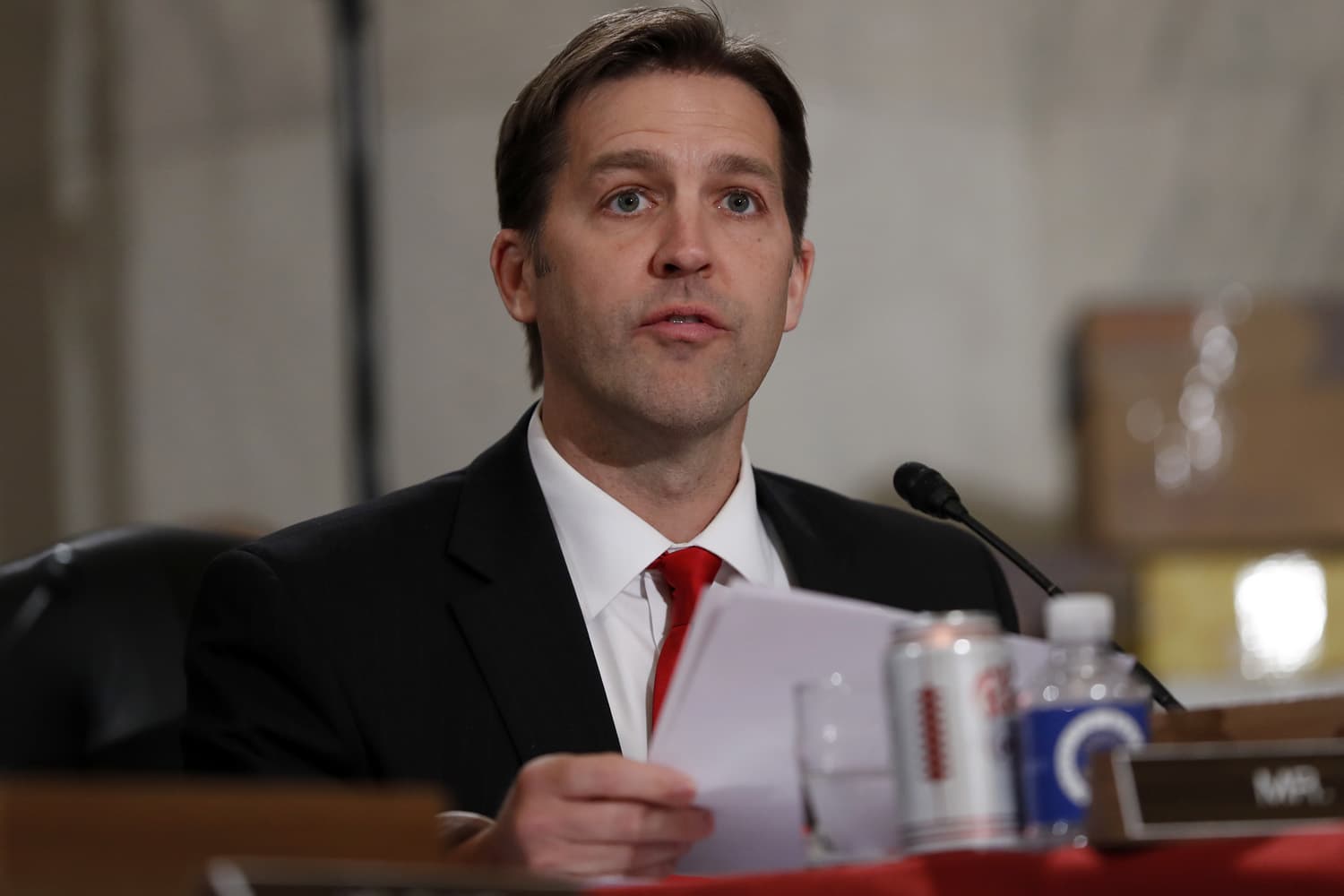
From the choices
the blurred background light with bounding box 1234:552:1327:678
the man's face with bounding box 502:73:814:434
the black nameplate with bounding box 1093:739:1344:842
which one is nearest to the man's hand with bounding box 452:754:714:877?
the black nameplate with bounding box 1093:739:1344:842

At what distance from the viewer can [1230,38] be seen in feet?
12.7

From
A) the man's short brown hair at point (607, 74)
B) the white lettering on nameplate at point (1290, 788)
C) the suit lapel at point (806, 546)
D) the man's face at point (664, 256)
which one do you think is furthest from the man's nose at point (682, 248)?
the white lettering on nameplate at point (1290, 788)

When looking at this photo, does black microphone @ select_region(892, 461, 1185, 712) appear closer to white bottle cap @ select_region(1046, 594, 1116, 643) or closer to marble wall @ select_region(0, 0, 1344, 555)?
white bottle cap @ select_region(1046, 594, 1116, 643)

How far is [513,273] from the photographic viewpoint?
1.91m

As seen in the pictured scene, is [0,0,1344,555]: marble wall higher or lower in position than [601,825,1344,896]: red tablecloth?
higher

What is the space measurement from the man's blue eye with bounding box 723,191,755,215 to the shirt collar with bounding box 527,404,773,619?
0.28 m

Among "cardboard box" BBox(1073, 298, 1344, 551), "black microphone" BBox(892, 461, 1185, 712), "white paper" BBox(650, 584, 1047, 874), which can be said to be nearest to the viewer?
"white paper" BBox(650, 584, 1047, 874)

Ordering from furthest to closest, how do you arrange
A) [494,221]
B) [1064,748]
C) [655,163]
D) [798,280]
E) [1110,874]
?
[494,221] < [798,280] < [655,163] < [1064,748] < [1110,874]

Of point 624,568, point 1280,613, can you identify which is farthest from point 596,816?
point 1280,613

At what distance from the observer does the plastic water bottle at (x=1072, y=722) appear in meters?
0.85

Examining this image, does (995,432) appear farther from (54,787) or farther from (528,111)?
(54,787)

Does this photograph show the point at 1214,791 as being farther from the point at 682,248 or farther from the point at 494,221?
the point at 494,221

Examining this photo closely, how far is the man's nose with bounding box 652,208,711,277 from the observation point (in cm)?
166

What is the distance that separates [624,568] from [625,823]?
654mm
